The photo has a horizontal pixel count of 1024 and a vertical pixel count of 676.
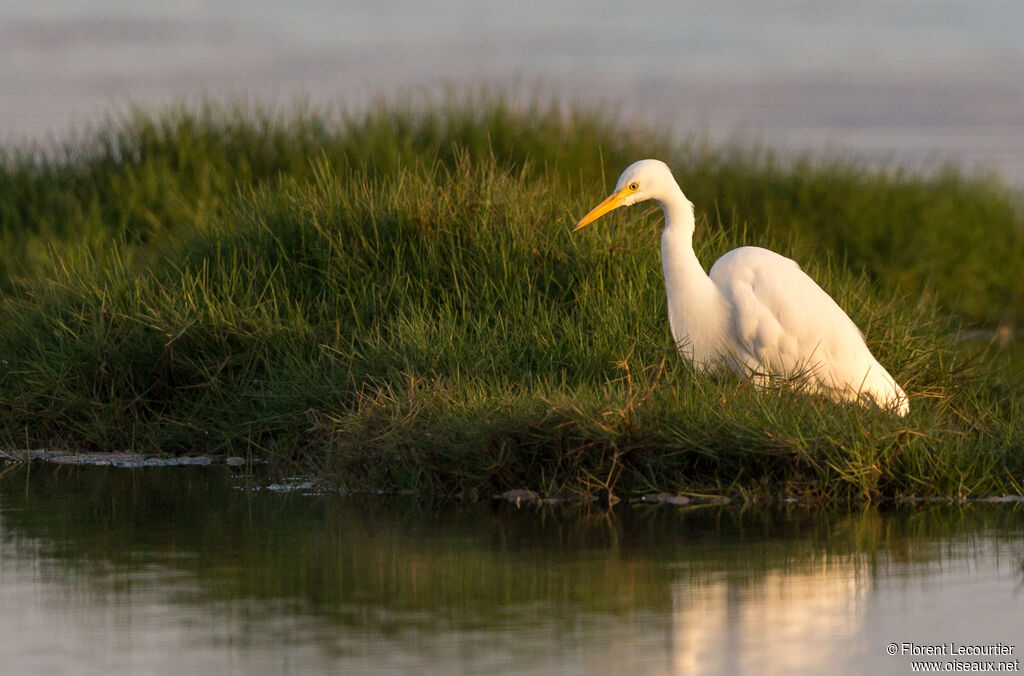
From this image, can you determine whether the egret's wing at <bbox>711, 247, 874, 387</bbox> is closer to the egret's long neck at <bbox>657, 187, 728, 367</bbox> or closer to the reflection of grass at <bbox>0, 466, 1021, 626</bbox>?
the egret's long neck at <bbox>657, 187, 728, 367</bbox>

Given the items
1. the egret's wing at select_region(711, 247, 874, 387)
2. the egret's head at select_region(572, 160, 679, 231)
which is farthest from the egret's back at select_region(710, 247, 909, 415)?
the egret's head at select_region(572, 160, 679, 231)

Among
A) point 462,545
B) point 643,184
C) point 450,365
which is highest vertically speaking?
point 643,184

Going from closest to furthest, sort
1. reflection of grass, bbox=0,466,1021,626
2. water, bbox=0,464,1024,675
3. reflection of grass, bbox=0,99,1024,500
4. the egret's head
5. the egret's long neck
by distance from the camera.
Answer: water, bbox=0,464,1024,675, reflection of grass, bbox=0,466,1021,626, reflection of grass, bbox=0,99,1024,500, the egret's long neck, the egret's head

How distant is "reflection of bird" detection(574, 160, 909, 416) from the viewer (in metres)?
7.96

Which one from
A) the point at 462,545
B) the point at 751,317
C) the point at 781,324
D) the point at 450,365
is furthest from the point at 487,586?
the point at 781,324

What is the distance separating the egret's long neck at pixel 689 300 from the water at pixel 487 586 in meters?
1.50

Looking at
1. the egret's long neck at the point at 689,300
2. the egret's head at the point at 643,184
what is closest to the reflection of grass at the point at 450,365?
the egret's long neck at the point at 689,300

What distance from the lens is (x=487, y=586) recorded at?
16.8 feet

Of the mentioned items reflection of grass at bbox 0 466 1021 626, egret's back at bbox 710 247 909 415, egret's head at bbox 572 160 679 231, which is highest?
egret's head at bbox 572 160 679 231

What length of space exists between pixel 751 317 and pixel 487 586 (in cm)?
335

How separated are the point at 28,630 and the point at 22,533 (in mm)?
1704

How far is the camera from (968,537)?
19.5ft

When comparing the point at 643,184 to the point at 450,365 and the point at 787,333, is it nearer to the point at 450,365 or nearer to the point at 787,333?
the point at 787,333

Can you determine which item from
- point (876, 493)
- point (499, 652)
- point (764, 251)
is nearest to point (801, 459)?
point (876, 493)
